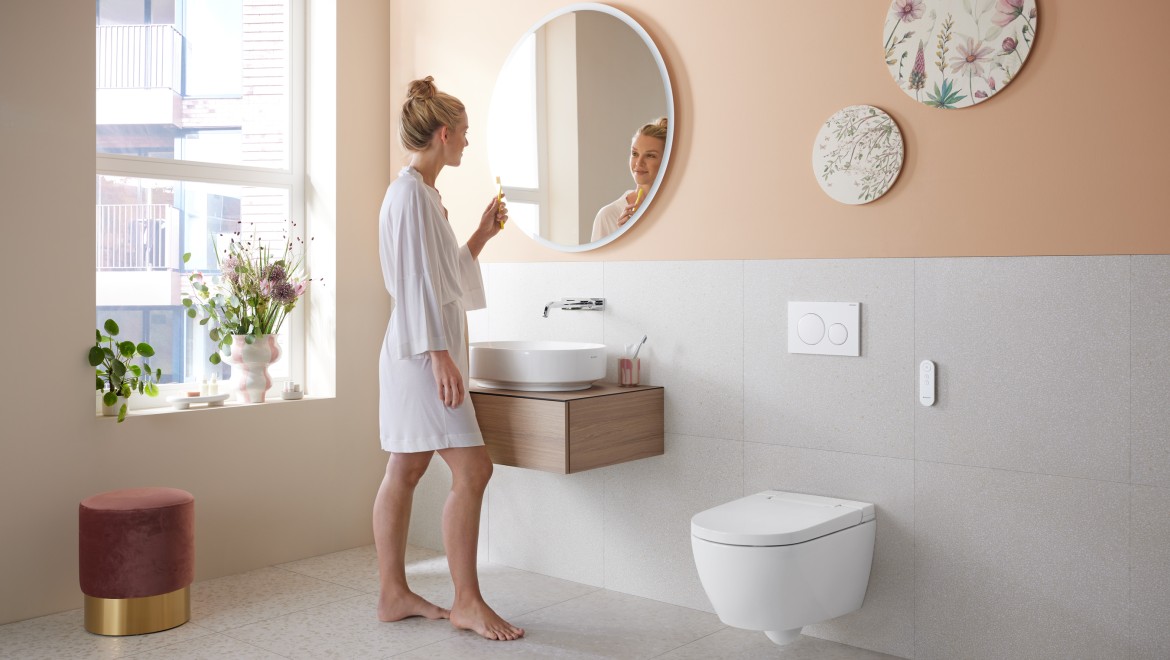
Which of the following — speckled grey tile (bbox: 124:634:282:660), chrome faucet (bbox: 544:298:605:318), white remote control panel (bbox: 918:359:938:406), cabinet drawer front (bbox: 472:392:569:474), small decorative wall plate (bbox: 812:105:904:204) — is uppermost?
small decorative wall plate (bbox: 812:105:904:204)

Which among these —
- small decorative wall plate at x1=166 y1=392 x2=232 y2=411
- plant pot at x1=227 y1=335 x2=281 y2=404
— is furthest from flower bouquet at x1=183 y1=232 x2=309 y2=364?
small decorative wall plate at x1=166 y1=392 x2=232 y2=411

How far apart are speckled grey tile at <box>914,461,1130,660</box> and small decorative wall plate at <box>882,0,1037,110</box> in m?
0.97

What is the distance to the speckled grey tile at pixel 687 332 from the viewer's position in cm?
297

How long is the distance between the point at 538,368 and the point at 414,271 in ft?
1.65

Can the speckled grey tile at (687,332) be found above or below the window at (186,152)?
below

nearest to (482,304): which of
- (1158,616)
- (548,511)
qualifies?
(548,511)

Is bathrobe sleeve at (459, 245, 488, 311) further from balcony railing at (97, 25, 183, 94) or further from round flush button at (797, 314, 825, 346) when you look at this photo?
balcony railing at (97, 25, 183, 94)

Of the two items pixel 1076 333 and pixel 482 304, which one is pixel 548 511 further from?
pixel 1076 333

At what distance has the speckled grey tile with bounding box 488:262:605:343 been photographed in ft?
11.0

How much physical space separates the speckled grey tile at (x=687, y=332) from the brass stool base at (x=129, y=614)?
1.53 m

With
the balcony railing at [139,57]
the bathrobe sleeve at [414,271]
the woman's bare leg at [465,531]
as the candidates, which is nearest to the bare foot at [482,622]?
the woman's bare leg at [465,531]

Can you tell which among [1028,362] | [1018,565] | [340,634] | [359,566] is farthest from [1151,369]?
[359,566]

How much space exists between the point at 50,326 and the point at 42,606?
86 cm

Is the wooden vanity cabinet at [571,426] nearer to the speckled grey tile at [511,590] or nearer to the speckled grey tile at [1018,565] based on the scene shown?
the speckled grey tile at [511,590]
